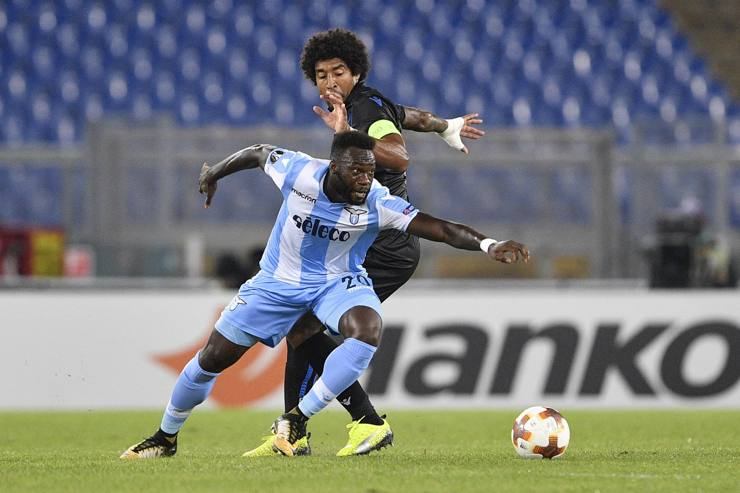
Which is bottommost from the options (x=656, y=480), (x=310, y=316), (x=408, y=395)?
(x=408, y=395)

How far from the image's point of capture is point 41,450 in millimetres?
7547

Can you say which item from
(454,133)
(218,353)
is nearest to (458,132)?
(454,133)

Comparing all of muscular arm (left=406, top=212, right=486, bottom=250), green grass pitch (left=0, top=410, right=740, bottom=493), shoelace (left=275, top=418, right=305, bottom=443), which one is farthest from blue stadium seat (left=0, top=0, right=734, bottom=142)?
muscular arm (left=406, top=212, right=486, bottom=250)

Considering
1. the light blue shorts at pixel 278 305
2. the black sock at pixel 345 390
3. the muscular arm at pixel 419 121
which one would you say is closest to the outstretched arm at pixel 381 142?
the muscular arm at pixel 419 121

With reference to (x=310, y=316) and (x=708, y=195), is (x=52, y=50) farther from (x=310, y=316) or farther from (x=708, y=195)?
(x=310, y=316)

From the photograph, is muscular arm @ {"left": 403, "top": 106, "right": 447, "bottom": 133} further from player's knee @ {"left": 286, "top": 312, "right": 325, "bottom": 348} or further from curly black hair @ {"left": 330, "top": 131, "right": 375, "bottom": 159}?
player's knee @ {"left": 286, "top": 312, "right": 325, "bottom": 348}

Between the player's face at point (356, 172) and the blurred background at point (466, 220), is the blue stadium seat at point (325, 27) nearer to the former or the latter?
the blurred background at point (466, 220)

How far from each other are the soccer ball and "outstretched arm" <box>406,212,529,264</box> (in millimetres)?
892

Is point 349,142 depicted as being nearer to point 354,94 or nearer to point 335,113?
point 335,113

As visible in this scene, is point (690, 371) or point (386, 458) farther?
point (690, 371)

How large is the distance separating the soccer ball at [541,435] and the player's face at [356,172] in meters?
1.38

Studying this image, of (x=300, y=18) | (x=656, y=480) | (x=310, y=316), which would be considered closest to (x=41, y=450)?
(x=310, y=316)

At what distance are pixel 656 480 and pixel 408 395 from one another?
6.89m

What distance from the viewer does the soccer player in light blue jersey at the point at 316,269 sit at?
6.05m
